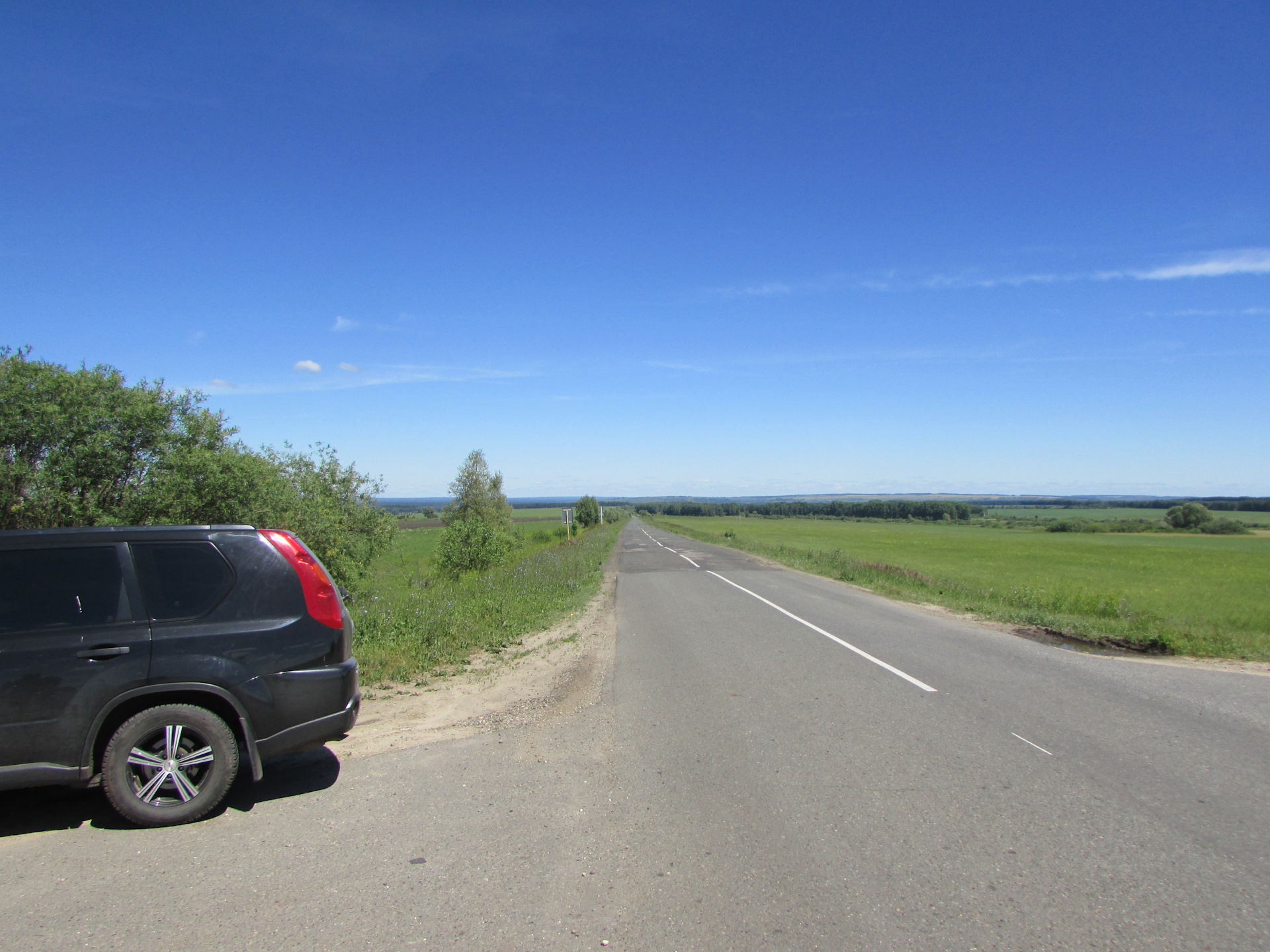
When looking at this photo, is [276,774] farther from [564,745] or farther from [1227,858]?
[1227,858]

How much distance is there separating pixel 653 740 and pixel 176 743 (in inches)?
133

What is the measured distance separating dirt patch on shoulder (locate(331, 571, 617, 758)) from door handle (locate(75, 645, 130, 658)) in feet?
6.14

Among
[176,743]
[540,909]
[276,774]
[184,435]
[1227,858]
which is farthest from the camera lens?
[184,435]

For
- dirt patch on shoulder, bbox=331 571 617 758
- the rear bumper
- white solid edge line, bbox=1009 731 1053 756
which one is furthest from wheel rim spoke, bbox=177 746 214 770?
white solid edge line, bbox=1009 731 1053 756

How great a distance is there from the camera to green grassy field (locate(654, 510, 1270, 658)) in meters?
12.7

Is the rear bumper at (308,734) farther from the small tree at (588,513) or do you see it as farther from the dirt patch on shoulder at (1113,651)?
the small tree at (588,513)

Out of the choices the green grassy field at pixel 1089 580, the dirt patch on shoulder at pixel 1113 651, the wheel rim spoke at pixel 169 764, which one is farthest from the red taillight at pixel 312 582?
the green grassy field at pixel 1089 580

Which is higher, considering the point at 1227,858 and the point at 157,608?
the point at 157,608

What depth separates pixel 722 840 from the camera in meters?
3.91

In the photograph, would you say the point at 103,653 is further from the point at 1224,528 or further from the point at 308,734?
the point at 1224,528

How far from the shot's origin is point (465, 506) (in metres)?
64.8

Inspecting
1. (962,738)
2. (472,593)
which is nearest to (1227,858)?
(962,738)

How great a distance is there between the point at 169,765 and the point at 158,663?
24.8 inches

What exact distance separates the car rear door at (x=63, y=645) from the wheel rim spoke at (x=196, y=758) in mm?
528
